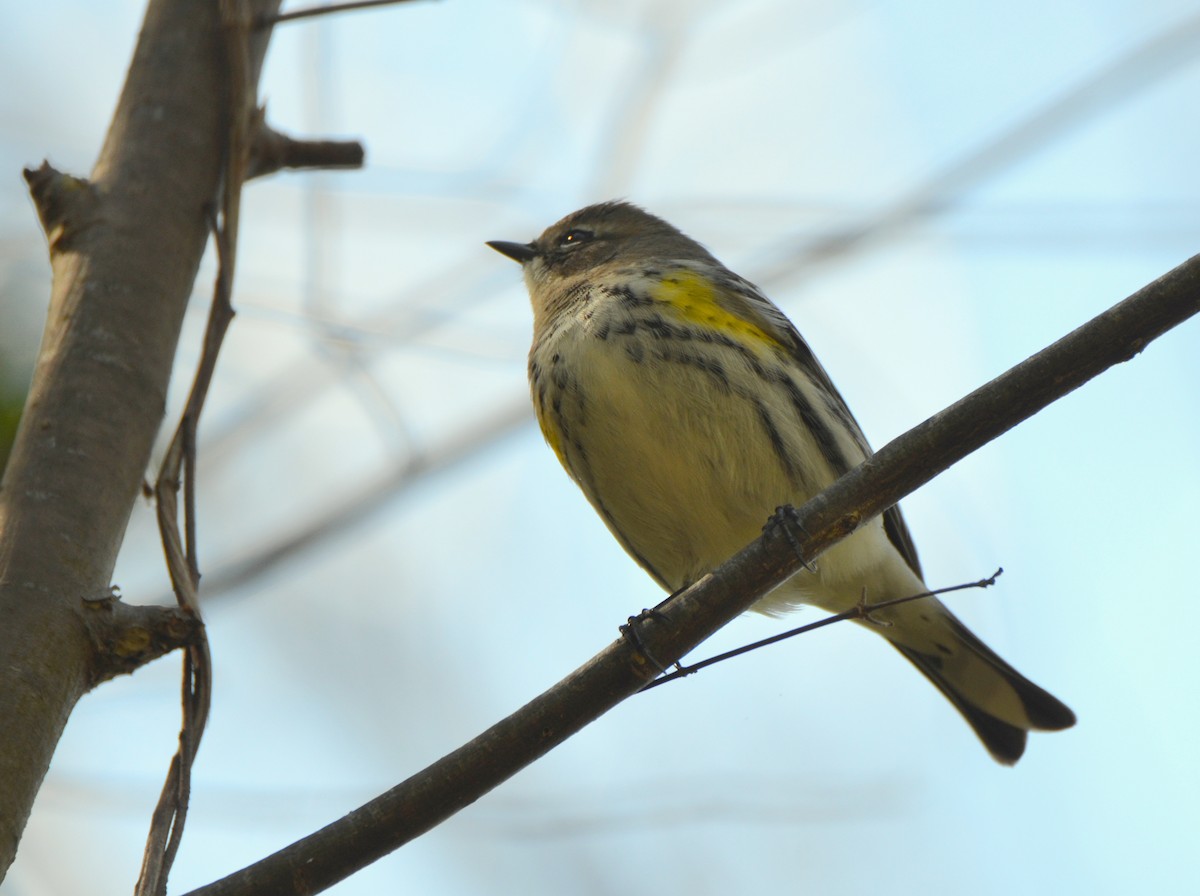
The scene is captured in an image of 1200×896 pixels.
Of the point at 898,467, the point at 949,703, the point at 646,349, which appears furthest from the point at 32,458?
the point at 949,703

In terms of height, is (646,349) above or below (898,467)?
above

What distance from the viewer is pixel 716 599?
2.17 m

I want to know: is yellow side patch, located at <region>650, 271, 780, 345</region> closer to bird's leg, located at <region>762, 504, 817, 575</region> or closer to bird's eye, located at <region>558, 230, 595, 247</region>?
bird's eye, located at <region>558, 230, 595, 247</region>

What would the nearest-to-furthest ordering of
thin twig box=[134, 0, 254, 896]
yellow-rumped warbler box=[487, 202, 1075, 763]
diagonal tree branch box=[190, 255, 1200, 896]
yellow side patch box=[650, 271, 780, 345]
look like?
diagonal tree branch box=[190, 255, 1200, 896]
thin twig box=[134, 0, 254, 896]
yellow-rumped warbler box=[487, 202, 1075, 763]
yellow side patch box=[650, 271, 780, 345]

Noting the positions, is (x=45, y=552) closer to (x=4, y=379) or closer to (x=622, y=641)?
(x=4, y=379)

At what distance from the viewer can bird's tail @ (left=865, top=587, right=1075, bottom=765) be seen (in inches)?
168

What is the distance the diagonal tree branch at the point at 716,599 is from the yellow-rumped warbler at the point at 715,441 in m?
1.35

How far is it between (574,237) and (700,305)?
1447mm

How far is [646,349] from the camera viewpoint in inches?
147

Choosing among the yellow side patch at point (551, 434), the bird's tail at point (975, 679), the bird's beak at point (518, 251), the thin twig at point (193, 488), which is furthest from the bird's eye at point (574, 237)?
the thin twig at point (193, 488)

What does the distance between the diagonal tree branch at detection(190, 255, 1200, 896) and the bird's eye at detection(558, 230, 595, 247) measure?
10.4ft

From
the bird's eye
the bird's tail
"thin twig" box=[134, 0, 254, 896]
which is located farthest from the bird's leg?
the bird's eye

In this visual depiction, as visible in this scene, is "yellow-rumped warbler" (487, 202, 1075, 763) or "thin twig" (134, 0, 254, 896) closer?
"thin twig" (134, 0, 254, 896)

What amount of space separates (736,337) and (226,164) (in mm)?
1736
